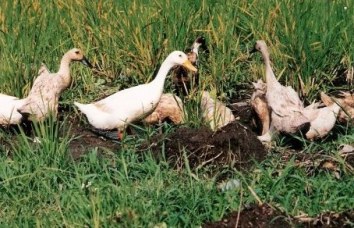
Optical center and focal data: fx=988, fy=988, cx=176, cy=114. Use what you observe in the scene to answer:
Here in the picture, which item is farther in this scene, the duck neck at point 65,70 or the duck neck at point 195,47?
the duck neck at point 195,47

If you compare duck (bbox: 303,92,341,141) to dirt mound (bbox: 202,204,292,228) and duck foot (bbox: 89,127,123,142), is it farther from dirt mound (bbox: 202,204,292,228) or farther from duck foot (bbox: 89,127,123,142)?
dirt mound (bbox: 202,204,292,228)

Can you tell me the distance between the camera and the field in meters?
5.16

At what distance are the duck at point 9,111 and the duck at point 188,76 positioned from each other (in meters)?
1.21

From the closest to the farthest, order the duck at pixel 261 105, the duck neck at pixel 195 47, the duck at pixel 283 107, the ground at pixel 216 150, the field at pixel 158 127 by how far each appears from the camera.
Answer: the field at pixel 158 127 → the ground at pixel 216 150 → the duck at pixel 283 107 → the duck at pixel 261 105 → the duck neck at pixel 195 47

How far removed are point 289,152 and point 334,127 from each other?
50 centimetres

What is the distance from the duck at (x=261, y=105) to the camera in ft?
22.3

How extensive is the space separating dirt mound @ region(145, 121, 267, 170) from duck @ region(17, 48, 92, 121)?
0.88 m

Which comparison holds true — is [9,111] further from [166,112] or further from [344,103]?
[344,103]

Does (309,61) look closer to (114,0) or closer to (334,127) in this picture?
(334,127)

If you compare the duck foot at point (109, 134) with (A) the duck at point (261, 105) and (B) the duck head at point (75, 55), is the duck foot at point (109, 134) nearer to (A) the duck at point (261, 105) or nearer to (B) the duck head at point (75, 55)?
(B) the duck head at point (75, 55)

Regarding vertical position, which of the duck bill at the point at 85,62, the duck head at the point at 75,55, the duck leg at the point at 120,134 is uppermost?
the duck head at the point at 75,55

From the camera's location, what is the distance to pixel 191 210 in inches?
201

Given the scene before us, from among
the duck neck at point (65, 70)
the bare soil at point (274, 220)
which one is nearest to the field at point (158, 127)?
the bare soil at point (274, 220)

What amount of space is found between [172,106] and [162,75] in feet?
0.79
